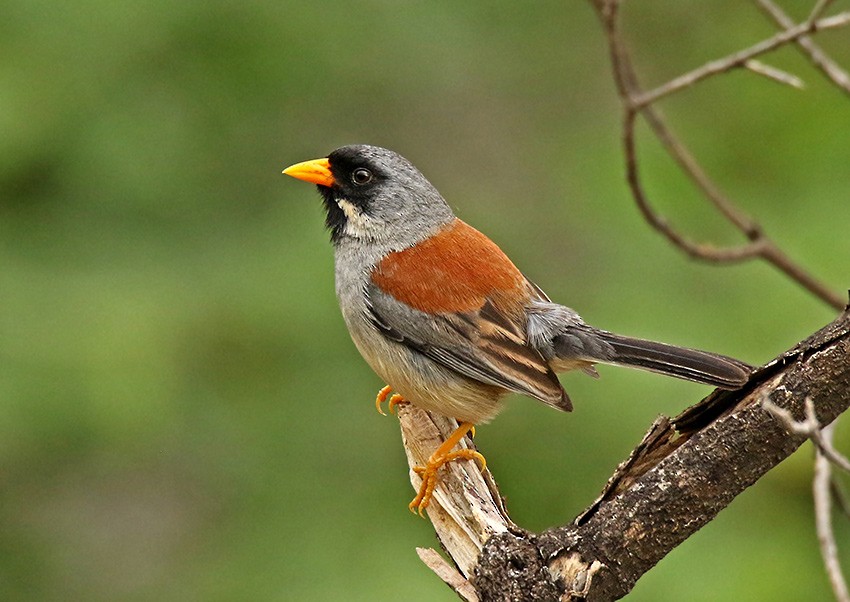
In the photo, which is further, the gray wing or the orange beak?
the orange beak

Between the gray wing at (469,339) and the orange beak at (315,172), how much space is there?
2.36ft

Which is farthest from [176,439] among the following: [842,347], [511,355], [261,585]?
[842,347]

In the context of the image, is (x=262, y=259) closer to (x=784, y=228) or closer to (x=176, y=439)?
(x=176, y=439)

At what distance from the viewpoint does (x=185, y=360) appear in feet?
19.1

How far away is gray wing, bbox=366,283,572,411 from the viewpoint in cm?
487

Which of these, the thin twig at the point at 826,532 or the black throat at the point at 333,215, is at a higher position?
the black throat at the point at 333,215

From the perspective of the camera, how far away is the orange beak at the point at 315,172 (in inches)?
214

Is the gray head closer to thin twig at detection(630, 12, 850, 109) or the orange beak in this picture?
the orange beak

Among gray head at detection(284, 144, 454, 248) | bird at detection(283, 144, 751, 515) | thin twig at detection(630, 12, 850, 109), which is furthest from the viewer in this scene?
gray head at detection(284, 144, 454, 248)

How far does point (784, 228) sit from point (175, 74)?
11.2 feet

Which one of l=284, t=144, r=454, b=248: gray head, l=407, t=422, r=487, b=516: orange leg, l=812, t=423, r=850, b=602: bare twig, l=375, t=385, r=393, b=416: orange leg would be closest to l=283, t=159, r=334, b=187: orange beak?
l=284, t=144, r=454, b=248: gray head

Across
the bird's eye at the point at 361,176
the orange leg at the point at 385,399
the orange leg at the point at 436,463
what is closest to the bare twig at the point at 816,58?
the bird's eye at the point at 361,176

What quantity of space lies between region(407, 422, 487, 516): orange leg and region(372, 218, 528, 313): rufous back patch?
1.90ft

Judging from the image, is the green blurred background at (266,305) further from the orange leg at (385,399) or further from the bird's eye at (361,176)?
the bird's eye at (361,176)
